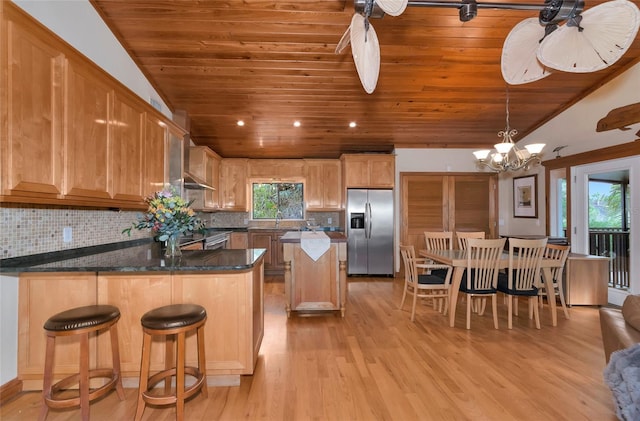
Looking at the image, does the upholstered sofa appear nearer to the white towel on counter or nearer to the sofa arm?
the sofa arm

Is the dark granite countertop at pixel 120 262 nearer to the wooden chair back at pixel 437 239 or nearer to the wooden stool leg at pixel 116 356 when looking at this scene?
the wooden stool leg at pixel 116 356

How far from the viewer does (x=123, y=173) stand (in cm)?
249

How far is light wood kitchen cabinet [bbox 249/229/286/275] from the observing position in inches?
231

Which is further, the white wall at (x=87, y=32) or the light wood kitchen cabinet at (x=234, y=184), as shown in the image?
the light wood kitchen cabinet at (x=234, y=184)

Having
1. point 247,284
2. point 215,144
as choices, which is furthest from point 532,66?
point 215,144

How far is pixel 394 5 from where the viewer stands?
127 cm

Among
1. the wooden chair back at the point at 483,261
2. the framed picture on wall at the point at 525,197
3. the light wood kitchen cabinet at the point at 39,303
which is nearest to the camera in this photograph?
the light wood kitchen cabinet at the point at 39,303

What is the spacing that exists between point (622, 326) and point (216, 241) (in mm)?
4460

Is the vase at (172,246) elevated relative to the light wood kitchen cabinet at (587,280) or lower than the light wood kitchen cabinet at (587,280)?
elevated

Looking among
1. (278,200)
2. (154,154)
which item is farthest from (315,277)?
(278,200)

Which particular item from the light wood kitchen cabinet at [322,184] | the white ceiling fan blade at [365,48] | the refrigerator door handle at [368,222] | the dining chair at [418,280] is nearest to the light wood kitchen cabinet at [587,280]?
the dining chair at [418,280]

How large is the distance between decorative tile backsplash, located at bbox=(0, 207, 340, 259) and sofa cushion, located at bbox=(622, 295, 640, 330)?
3.86 metres

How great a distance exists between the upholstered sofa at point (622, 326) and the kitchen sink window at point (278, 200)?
16.4 ft

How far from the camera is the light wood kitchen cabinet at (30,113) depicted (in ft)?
4.88
